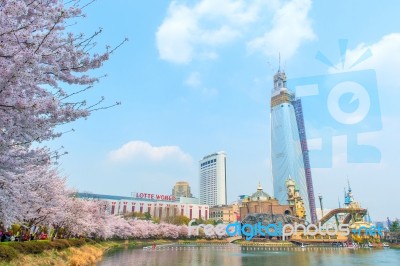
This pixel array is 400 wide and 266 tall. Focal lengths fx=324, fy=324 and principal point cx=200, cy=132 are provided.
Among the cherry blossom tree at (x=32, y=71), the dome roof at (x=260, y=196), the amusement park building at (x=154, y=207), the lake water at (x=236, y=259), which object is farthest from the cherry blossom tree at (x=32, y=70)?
the amusement park building at (x=154, y=207)

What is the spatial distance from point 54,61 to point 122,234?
84.4 metres

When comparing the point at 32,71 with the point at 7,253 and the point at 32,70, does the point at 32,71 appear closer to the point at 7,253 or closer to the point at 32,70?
the point at 32,70

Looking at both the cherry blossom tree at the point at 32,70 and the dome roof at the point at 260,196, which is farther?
the dome roof at the point at 260,196

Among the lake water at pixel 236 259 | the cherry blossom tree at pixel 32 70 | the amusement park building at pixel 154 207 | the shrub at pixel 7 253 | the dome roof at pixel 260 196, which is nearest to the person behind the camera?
the cherry blossom tree at pixel 32 70

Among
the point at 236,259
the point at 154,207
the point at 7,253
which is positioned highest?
the point at 154,207

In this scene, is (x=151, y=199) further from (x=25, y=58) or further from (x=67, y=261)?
(x=25, y=58)

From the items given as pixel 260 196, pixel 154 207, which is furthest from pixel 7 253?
pixel 154 207

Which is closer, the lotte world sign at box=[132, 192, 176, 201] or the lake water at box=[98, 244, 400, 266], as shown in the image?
the lake water at box=[98, 244, 400, 266]

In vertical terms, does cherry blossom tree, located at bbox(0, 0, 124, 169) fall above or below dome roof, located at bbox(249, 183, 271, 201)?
below

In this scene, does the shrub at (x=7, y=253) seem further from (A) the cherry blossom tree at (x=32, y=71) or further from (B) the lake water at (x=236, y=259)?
(B) the lake water at (x=236, y=259)

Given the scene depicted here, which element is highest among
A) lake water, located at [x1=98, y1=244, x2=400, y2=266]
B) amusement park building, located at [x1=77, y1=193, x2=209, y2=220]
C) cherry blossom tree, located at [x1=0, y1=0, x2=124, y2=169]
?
amusement park building, located at [x1=77, y1=193, x2=209, y2=220]

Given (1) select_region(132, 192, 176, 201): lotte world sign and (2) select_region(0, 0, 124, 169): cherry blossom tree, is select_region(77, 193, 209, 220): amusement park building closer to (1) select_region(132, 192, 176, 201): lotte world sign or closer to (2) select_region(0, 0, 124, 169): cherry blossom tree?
(1) select_region(132, 192, 176, 201): lotte world sign

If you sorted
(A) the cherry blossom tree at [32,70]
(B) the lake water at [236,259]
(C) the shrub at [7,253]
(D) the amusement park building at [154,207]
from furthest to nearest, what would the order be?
(D) the amusement park building at [154,207]
(B) the lake water at [236,259]
(C) the shrub at [7,253]
(A) the cherry blossom tree at [32,70]

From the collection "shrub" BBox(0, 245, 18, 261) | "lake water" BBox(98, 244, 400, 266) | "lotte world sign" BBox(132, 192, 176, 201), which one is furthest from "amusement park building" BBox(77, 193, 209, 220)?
"shrub" BBox(0, 245, 18, 261)
